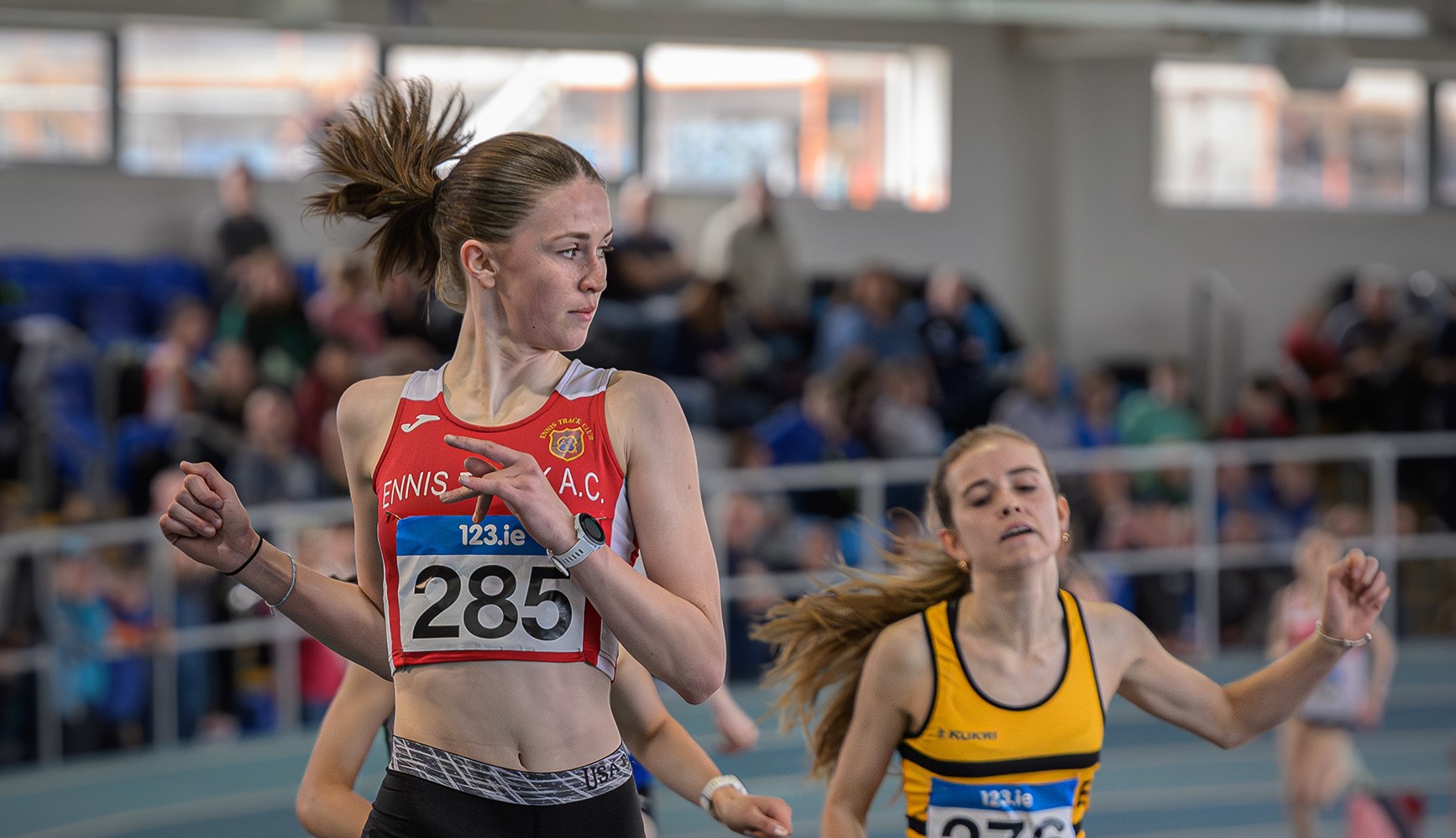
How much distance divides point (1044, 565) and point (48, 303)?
24.4ft

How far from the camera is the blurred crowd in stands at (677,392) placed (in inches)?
279

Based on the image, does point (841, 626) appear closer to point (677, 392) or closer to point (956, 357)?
point (677, 392)

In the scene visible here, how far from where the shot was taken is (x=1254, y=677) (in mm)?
3072

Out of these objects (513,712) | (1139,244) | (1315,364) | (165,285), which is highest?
(1139,244)

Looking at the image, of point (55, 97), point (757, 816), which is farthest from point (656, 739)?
point (55, 97)

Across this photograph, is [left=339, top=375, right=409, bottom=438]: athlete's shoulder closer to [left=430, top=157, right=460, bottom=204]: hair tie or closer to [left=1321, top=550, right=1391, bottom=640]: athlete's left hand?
[left=430, top=157, right=460, bottom=204]: hair tie

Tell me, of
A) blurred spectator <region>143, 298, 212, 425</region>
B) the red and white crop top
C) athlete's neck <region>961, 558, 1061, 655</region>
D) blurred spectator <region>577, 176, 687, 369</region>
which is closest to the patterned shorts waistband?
the red and white crop top

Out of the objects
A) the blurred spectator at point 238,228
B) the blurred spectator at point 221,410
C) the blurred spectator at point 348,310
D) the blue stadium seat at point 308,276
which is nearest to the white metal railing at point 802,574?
the blurred spectator at point 221,410

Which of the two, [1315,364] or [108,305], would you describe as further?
[1315,364]

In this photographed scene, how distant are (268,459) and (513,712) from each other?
553 centimetres

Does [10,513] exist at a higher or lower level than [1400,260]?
lower

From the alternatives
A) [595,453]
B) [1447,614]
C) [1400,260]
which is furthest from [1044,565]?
[1400,260]

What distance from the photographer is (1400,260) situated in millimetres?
14305

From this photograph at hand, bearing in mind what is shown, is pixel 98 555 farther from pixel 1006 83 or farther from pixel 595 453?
pixel 1006 83
